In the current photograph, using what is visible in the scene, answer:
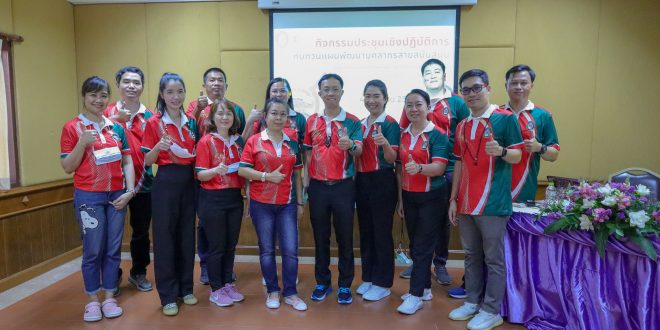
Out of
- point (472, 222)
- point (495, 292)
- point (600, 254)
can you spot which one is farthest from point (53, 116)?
point (600, 254)

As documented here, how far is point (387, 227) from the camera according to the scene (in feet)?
9.18

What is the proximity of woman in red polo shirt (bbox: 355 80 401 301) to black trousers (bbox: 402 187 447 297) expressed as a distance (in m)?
0.16

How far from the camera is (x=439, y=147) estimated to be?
2.55 metres

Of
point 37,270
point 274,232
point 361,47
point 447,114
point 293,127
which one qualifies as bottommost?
point 37,270

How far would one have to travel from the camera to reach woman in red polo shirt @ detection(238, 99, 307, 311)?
260 centimetres

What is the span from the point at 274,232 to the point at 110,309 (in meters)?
1.28

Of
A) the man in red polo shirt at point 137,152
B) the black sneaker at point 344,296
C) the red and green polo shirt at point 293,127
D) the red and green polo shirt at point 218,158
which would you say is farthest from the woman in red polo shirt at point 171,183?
the black sneaker at point 344,296

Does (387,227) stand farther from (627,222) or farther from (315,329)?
(627,222)

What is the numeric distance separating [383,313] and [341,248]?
1.82 feet

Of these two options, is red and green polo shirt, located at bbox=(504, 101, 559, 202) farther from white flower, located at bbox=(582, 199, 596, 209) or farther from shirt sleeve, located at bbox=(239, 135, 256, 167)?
shirt sleeve, located at bbox=(239, 135, 256, 167)

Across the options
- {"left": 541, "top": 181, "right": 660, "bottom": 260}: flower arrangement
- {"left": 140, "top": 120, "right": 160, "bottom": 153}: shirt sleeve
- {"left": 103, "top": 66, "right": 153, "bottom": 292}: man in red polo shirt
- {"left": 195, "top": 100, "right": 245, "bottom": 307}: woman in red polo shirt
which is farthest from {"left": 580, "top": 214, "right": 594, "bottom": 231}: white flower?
{"left": 103, "top": 66, "right": 153, "bottom": 292}: man in red polo shirt

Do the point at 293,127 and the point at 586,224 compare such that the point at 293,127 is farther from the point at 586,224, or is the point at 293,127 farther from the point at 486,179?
the point at 586,224

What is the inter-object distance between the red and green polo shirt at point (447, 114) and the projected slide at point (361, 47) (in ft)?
3.80

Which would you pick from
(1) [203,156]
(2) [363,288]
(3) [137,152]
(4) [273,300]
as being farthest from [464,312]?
(3) [137,152]
